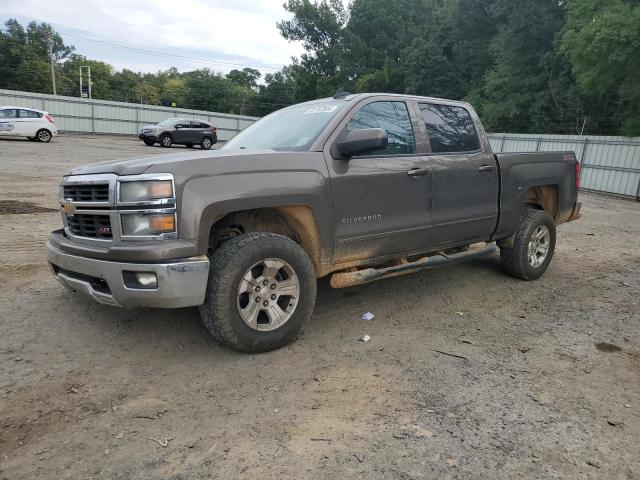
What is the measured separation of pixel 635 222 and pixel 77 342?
1206 cm

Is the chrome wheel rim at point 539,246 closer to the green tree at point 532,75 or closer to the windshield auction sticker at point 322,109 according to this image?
the windshield auction sticker at point 322,109

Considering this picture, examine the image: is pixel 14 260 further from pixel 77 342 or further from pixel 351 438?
pixel 351 438

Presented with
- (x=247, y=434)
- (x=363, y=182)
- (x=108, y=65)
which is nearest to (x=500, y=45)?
(x=363, y=182)

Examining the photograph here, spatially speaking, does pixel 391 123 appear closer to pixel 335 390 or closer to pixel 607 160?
pixel 335 390

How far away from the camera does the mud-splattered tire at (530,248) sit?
5.57 meters

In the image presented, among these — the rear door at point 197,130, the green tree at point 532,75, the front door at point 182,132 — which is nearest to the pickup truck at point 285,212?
the front door at point 182,132

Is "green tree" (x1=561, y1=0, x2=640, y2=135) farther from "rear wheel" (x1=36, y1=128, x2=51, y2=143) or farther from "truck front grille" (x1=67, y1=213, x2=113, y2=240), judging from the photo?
"rear wheel" (x1=36, y1=128, x2=51, y2=143)

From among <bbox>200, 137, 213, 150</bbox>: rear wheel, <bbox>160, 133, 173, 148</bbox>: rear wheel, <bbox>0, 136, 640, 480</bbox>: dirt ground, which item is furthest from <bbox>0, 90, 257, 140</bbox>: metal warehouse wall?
<bbox>0, 136, 640, 480</bbox>: dirt ground

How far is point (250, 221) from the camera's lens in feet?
12.5

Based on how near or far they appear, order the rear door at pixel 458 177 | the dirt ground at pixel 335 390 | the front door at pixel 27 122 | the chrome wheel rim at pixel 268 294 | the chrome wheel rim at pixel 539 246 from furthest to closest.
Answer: the front door at pixel 27 122
the chrome wheel rim at pixel 539 246
the rear door at pixel 458 177
the chrome wheel rim at pixel 268 294
the dirt ground at pixel 335 390

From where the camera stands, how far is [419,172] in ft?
14.5

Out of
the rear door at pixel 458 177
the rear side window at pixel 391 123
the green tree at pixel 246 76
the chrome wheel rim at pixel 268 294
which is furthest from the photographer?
the green tree at pixel 246 76

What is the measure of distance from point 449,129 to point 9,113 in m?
20.8

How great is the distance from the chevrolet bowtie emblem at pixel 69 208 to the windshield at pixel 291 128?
1439 millimetres
